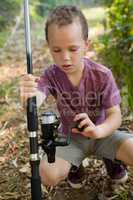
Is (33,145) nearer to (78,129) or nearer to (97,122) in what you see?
(78,129)

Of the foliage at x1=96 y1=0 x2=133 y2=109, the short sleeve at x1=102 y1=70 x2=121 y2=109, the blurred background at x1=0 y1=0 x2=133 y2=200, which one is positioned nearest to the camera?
the short sleeve at x1=102 y1=70 x2=121 y2=109

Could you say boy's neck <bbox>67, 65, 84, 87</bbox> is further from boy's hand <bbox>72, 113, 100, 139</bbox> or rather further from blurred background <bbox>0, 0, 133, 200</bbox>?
blurred background <bbox>0, 0, 133, 200</bbox>

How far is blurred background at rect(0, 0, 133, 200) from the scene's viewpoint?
297 cm

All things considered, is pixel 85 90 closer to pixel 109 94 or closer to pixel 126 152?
pixel 109 94

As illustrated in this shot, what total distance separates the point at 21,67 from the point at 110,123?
3.27 meters

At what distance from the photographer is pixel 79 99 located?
2.43 meters

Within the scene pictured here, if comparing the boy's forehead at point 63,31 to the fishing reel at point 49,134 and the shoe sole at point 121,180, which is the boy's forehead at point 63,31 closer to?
the fishing reel at point 49,134

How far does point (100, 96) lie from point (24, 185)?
30.4 inches

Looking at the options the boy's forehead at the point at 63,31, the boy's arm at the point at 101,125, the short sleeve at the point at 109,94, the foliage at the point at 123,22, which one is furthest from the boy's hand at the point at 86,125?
the foliage at the point at 123,22

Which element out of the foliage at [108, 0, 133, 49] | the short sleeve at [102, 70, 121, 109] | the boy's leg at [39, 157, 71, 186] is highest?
the foliage at [108, 0, 133, 49]

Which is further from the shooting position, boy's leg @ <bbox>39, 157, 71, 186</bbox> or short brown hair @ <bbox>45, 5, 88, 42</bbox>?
boy's leg @ <bbox>39, 157, 71, 186</bbox>

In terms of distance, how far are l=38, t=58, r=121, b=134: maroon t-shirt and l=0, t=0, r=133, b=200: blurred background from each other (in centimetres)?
56

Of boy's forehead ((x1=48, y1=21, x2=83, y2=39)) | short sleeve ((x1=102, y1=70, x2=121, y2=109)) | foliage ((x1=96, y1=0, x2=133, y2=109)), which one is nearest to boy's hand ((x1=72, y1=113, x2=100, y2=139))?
short sleeve ((x1=102, y1=70, x2=121, y2=109))

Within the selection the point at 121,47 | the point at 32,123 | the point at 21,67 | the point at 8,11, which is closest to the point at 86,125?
the point at 32,123
